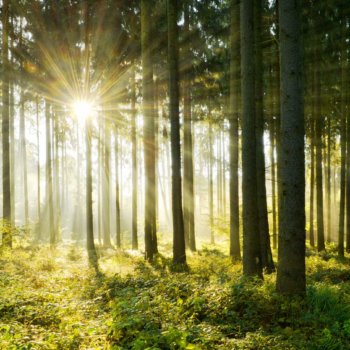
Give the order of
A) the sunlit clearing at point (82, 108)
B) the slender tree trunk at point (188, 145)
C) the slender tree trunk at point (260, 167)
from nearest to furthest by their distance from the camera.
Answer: the slender tree trunk at point (260, 167) → the slender tree trunk at point (188, 145) → the sunlit clearing at point (82, 108)

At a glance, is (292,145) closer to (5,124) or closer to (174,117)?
(174,117)

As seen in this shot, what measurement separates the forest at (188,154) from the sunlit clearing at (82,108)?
0.30 feet

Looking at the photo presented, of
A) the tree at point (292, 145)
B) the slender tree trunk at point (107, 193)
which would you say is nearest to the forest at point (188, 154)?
the tree at point (292, 145)

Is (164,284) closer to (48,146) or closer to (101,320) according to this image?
(101,320)

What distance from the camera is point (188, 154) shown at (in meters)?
17.7

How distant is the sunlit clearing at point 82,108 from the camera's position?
17.8 m

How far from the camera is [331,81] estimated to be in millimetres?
15633

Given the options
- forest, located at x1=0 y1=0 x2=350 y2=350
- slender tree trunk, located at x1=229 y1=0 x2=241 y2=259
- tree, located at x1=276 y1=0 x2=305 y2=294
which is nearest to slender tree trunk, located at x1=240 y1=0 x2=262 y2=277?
forest, located at x1=0 y1=0 x2=350 y2=350

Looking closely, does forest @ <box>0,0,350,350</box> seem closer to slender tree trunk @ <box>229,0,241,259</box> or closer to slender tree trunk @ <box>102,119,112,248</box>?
slender tree trunk @ <box>229,0,241,259</box>

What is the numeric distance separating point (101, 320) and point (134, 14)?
1224 centimetres

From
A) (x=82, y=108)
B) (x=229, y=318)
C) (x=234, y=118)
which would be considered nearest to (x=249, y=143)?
(x=229, y=318)

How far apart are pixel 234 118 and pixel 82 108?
9.33m

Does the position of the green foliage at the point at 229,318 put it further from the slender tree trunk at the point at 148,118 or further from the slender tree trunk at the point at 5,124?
the slender tree trunk at the point at 5,124

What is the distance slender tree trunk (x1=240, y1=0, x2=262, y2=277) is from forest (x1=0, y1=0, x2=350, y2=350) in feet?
0.09
